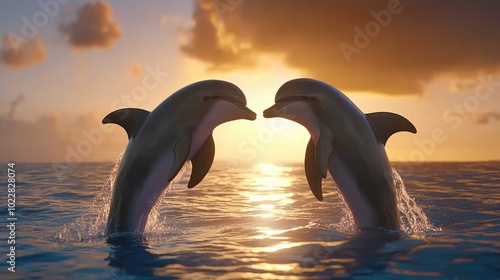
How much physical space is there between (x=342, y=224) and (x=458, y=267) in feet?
11.1

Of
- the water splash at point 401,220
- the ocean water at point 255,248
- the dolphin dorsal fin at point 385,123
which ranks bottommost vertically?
the ocean water at point 255,248

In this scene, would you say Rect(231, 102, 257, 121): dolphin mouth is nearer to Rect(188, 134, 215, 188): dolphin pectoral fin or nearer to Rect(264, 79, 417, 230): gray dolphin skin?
Rect(264, 79, 417, 230): gray dolphin skin

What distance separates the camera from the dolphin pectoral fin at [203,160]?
1026 cm

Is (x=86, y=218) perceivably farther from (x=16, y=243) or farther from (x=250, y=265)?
(x=250, y=265)

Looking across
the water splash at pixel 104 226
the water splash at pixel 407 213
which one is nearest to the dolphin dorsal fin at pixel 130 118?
the water splash at pixel 104 226

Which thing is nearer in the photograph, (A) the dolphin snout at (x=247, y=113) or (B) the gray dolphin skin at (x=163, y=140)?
(B) the gray dolphin skin at (x=163, y=140)

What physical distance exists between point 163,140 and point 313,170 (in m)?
2.84

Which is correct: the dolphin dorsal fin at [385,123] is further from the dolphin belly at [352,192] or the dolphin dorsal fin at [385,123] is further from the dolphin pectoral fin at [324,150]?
the dolphin pectoral fin at [324,150]

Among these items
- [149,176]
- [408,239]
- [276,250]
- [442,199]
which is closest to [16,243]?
[149,176]

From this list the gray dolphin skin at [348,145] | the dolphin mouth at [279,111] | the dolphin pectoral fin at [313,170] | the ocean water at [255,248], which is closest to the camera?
the ocean water at [255,248]

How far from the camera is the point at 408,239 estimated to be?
8.64 m

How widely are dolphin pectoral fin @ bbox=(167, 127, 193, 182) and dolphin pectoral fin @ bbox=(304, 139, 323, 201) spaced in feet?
7.55

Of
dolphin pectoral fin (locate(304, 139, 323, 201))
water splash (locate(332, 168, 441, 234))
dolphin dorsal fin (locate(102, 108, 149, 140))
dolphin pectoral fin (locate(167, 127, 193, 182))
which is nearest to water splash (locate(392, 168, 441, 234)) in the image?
water splash (locate(332, 168, 441, 234))

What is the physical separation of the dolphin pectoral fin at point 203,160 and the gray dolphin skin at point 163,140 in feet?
1.56
